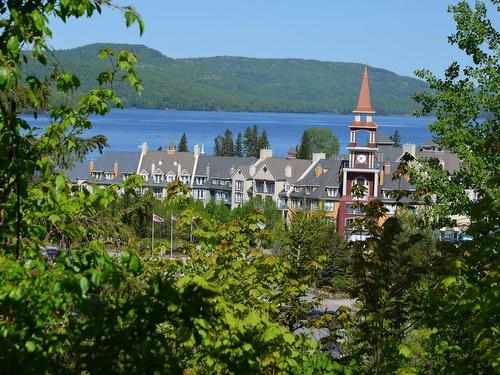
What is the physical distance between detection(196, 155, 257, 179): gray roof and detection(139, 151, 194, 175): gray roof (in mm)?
1016

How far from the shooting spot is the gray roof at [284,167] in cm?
8275

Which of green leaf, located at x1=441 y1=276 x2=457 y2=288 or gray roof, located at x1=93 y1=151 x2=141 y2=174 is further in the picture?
gray roof, located at x1=93 y1=151 x2=141 y2=174

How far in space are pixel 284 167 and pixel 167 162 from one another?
13.4 metres

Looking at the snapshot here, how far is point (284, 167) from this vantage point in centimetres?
8362

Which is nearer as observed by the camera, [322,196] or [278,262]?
[278,262]

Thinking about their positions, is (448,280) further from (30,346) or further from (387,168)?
(387,168)

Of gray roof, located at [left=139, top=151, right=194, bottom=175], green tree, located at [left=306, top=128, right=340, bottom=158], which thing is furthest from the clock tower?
green tree, located at [left=306, top=128, right=340, bottom=158]

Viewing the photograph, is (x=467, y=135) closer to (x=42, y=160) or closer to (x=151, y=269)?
(x=151, y=269)

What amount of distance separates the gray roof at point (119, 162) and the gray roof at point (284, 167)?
1445 cm

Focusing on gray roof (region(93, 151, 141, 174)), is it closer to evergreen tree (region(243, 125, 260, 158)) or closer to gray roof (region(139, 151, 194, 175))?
gray roof (region(139, 151, 194, 175))

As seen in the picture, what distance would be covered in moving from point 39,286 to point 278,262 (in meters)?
5.18

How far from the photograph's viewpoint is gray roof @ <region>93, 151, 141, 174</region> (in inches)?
3546

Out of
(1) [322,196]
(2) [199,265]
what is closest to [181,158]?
(1) [322,196]

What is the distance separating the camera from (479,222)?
8.20 meters
